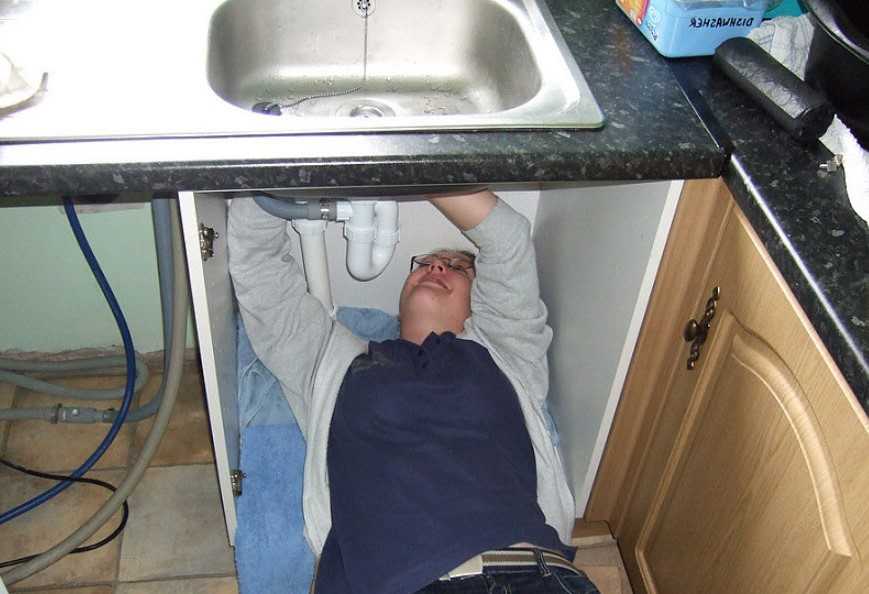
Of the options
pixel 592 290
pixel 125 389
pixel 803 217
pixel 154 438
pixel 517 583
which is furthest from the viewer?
pixel 125 389

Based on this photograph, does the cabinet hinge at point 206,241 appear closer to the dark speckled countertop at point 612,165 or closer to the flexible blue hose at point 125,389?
the dark speckled countertop at point 612,165

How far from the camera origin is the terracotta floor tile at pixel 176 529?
1427 millimetres

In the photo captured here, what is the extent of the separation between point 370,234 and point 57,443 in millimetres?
847

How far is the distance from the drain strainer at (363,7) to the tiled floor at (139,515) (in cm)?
90

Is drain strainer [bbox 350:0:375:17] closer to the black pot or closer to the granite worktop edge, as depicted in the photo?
the granite worktop edge

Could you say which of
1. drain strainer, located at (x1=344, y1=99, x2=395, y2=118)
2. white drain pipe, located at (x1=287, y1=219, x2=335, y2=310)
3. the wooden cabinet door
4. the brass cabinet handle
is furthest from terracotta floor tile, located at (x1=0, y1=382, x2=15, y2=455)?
the brass cabinet handle

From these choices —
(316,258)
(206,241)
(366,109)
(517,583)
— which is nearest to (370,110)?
(366,109)

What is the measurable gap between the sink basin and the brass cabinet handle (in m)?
0.38

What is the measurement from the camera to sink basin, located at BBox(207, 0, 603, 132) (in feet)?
3.77

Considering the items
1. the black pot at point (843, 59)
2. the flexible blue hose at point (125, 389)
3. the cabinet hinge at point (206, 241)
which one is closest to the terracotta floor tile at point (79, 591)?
the flexible blue hose at point (125, 389)

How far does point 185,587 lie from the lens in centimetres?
140

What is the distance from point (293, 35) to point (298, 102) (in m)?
0.10

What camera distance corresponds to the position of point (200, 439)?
163cm

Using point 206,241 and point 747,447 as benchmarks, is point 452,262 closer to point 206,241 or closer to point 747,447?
point 206,241
